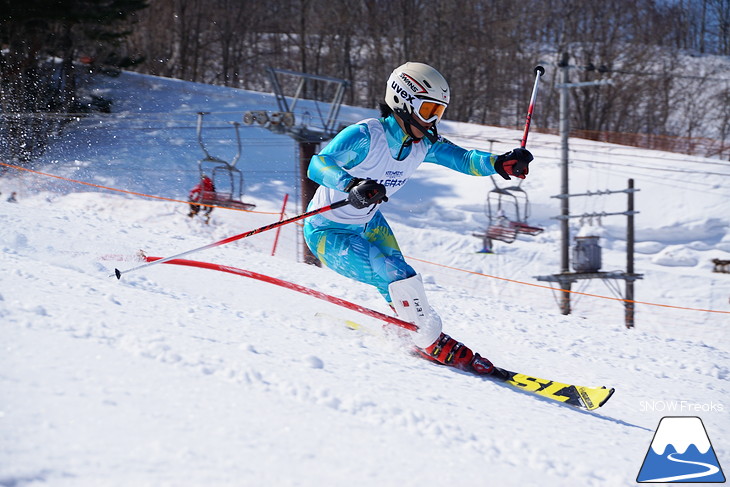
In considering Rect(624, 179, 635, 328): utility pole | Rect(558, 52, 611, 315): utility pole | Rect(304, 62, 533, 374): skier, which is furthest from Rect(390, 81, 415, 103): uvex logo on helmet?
Rect(624, 179, 635, 328): utility pole

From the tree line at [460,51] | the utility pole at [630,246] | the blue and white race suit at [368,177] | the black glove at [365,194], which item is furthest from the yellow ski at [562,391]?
the tree line at [460,51]

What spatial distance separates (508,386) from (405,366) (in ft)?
1.99

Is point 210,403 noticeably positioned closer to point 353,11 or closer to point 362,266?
point 362,266

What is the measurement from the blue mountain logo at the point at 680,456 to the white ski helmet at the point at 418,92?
193cm

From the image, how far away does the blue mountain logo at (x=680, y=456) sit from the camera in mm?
2537

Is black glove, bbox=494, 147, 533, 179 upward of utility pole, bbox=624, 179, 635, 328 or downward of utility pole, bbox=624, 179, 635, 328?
upward

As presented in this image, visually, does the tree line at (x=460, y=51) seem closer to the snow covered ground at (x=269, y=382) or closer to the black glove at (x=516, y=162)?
the snow covered ground at (x=269, y=382)

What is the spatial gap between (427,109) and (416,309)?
1.08 m

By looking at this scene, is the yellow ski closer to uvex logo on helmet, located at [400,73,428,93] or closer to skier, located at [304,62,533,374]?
skier, located at [304,62,533,374]

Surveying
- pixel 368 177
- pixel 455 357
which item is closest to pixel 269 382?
pixel 455 357

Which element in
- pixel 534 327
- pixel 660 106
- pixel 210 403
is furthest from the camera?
pixel 660 106

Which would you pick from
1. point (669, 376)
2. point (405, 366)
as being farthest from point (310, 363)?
point (669, 376)

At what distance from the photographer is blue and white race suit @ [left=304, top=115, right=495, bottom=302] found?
369 cm

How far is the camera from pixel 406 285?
146 inches
